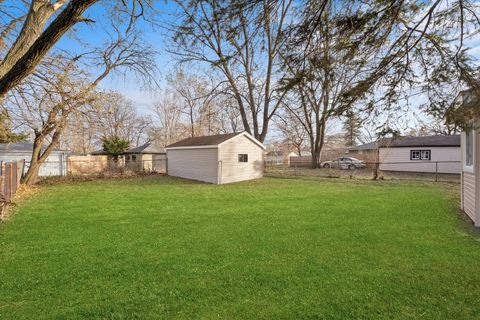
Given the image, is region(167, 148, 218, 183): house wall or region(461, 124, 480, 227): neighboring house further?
region(167, 148, 218, 183): house wall

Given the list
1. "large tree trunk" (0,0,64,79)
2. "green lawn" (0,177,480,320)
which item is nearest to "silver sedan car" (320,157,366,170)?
"green lawn" (0,177,480,320)

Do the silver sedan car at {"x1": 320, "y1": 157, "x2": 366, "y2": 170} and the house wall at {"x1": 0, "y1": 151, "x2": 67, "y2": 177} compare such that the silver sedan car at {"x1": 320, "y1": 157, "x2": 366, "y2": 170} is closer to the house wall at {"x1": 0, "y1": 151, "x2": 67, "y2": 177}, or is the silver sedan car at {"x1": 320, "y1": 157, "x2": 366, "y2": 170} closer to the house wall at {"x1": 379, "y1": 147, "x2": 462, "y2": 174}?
the house wall at {"x1": 379, "y1": 147, "x2": 462, "y2": 174}

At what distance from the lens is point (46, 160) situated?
2114cm

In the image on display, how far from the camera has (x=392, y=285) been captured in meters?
3.22

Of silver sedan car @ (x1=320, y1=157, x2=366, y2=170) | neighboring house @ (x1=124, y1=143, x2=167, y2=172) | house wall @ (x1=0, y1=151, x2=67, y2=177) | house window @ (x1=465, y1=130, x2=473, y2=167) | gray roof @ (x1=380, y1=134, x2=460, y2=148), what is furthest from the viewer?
neighboring house @ (x1=124, y1=143, x2=167, y2=172)

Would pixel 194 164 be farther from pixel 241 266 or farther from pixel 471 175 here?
pixel 241 266

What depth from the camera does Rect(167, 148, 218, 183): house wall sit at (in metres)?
16.5

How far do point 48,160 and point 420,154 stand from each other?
29456mm

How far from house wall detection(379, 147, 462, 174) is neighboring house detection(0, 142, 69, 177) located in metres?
24.3

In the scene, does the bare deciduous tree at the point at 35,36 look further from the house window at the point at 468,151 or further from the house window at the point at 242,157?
the house window at the point at 242,157

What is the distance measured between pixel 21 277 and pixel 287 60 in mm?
4568

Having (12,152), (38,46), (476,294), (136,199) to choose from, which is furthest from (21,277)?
(12,152)

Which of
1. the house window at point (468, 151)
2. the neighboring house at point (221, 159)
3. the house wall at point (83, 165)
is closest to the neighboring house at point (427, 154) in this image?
the neighboring house at point (221, 159)

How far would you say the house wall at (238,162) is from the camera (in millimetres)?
16422
